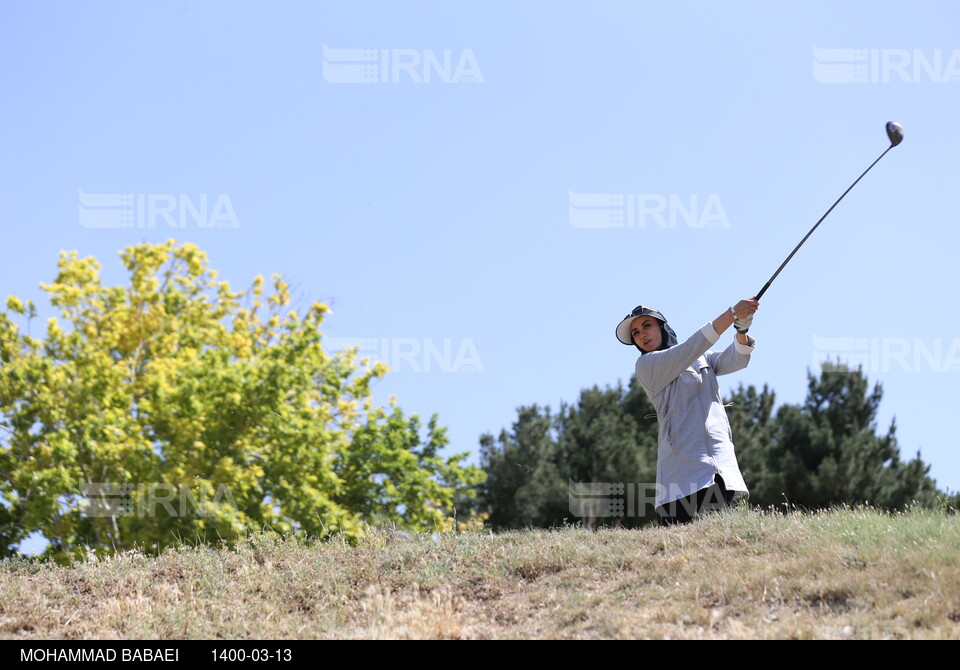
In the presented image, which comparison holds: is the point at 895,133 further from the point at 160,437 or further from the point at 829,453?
the point at 829,453

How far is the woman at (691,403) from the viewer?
7.91 meters

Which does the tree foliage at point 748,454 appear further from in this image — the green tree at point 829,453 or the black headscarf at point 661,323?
the black headscarf at point 661,323

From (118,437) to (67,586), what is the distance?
1471 centimetres

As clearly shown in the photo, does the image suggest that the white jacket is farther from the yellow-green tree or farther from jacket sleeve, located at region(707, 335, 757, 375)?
the yellow-green tree

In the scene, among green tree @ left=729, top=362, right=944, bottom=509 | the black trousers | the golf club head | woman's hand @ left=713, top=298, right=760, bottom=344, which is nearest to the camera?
woman's hand @ left=713, top=298, right=760, bottom=344

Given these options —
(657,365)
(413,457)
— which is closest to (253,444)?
(413,457)

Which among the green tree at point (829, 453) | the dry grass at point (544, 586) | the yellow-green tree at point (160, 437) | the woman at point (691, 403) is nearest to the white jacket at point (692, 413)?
the woman at point (691, 403)

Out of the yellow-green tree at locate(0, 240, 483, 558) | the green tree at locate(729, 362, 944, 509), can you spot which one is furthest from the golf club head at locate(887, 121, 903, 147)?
the green tree at locate(729, 362, 944, 509)

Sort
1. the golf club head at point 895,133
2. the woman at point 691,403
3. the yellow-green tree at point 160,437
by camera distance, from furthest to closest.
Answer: the yellow-green tree at point 160,437
the golf club head at point 895,133
the woman at point 691,403

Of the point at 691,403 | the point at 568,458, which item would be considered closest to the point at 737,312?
the point at 691,403

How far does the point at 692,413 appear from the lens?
8133 mm

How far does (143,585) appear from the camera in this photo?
8180 millimetres

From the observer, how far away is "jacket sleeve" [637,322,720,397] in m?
7.75
